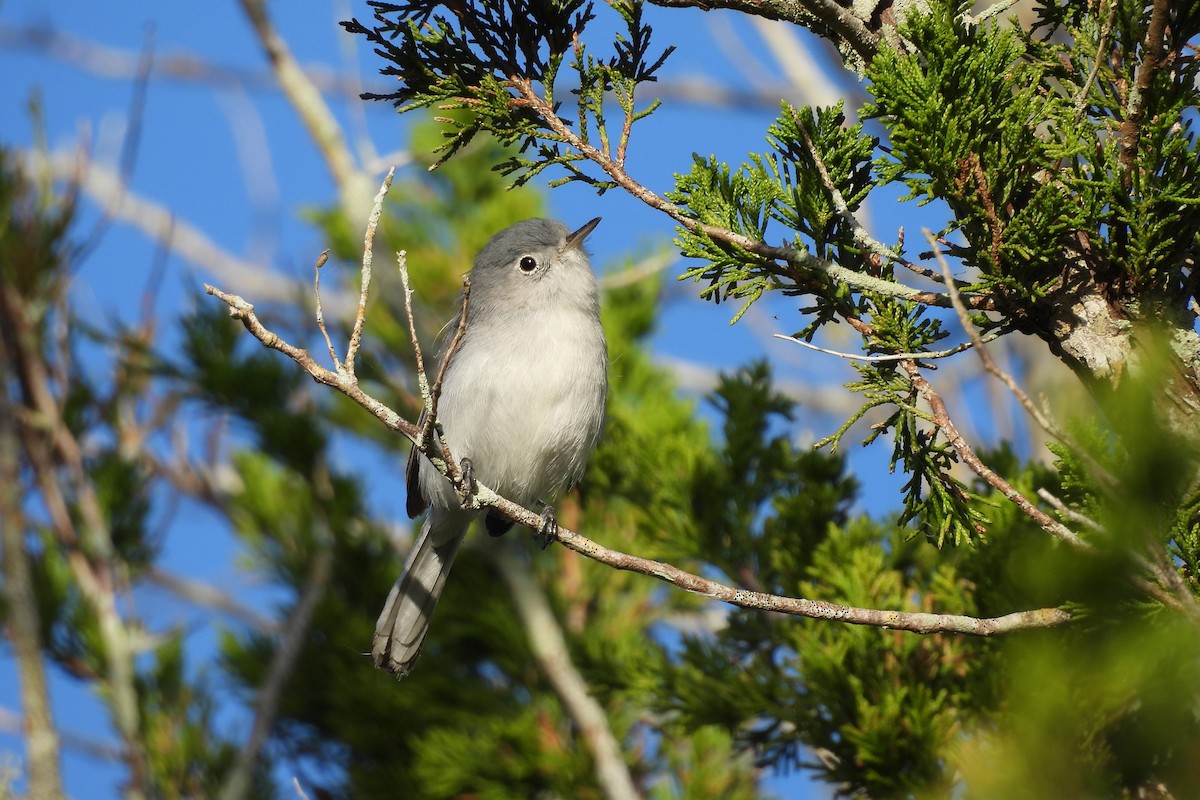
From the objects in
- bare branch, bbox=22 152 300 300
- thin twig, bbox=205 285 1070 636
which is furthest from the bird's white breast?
bare branch, bbox=22 152 300 300

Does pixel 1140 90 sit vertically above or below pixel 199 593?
below

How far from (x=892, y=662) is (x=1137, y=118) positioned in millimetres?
1684

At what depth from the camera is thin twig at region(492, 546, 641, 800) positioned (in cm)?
389

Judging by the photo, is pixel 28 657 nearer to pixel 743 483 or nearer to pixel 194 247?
pixel 743 483

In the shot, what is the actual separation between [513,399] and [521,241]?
792 mm

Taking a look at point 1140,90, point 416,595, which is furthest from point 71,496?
Answer: point 1140,90

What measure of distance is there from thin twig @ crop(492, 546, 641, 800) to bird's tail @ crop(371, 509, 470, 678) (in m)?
0.25

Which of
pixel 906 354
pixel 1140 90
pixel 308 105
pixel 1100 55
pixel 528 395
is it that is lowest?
pixel 906 354

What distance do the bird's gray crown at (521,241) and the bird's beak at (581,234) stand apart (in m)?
0.04

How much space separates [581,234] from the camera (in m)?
4.52

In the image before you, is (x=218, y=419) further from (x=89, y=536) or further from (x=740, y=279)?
(x=740, y=279)

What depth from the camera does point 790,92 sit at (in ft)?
29.8

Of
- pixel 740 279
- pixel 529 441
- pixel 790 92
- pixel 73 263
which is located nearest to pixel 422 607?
pixel 529 441

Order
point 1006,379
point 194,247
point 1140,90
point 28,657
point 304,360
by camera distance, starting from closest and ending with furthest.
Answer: point 1006,379 < point 1140,90 < point 304,360 < point 28,657 < point 194,247
